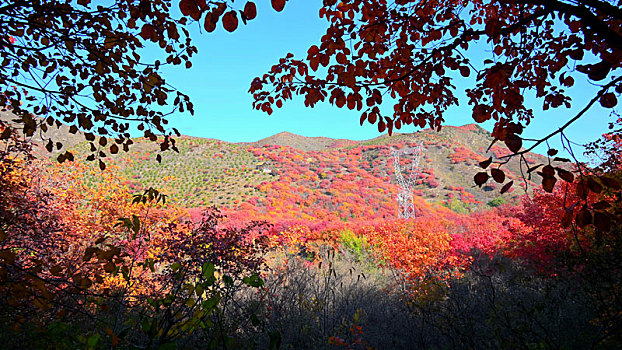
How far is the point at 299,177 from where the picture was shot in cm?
3553

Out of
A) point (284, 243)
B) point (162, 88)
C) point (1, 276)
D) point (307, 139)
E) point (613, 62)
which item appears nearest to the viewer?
point (613, 62)

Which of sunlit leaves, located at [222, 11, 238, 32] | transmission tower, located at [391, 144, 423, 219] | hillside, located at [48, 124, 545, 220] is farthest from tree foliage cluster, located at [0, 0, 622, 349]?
hillside, located at [48, 124, 545, 220]

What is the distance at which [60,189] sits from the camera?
23.5 ft

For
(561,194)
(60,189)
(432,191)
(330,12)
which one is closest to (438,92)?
(330,12)

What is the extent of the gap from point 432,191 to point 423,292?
32.1 meters

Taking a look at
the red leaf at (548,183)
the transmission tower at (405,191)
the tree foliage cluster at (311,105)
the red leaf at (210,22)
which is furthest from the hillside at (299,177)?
the red leaf at (548,183)

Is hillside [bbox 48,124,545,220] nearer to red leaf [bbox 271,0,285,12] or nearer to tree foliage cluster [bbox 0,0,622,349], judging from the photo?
tree foliage cluster [bbox 0,0,622,349]

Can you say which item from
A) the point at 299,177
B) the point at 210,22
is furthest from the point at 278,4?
the point at 299,177

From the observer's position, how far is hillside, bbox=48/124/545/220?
89.9ft

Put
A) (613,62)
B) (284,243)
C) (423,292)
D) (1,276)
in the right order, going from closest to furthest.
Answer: (613,62)
(1,276)
(423,292)
(284,243)

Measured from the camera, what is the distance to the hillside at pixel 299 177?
27406 millimetres

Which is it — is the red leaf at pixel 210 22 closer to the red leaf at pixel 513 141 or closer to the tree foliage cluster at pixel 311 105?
the tree foliage cluster at pixel 311 105

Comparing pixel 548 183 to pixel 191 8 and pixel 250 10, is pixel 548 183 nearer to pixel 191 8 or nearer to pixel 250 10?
pixel 250 10

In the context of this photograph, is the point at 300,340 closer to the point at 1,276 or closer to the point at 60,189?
the point at 1,276
